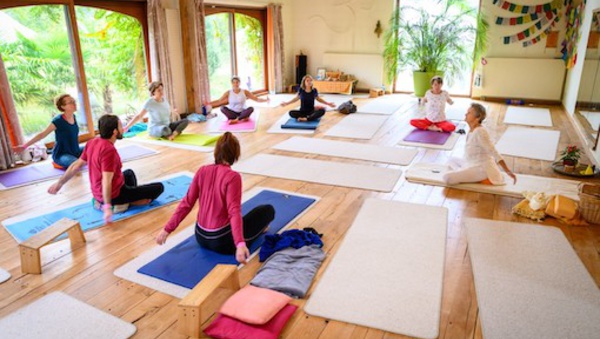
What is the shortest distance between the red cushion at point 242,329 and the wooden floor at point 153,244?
0.06 metres

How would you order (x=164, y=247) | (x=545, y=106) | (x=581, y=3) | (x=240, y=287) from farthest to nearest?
(x=545, y=106) < (x=581, y=3) < (x=164, y=247) < (x=240, y=287)

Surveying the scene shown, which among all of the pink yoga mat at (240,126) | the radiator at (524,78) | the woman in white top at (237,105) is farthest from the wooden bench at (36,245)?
the radiator at (524,78)

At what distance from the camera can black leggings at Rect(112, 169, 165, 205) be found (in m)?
3.36

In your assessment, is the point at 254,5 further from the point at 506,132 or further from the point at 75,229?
the point at 75,229

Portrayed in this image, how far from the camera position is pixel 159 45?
6.22 meters

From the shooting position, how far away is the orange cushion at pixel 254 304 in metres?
2.01

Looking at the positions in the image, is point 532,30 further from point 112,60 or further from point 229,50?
point 112,60

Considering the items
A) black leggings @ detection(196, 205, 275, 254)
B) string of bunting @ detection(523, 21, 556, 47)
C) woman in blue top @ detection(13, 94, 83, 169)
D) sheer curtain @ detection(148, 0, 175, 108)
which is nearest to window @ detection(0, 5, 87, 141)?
woman in blue top @ detection(13, 94, 83, 169)

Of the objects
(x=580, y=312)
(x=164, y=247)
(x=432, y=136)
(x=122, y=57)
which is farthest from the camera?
(x=122, y=57)

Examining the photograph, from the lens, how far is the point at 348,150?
5000mm

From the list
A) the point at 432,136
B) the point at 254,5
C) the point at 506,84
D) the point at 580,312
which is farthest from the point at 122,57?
the point at 506,84

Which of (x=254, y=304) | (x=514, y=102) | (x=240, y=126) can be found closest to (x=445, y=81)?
(x=514, y=102)

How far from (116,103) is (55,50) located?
1.17 m

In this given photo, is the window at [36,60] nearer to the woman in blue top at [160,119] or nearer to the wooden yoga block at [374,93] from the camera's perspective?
the woman in blue top at [160,119]
